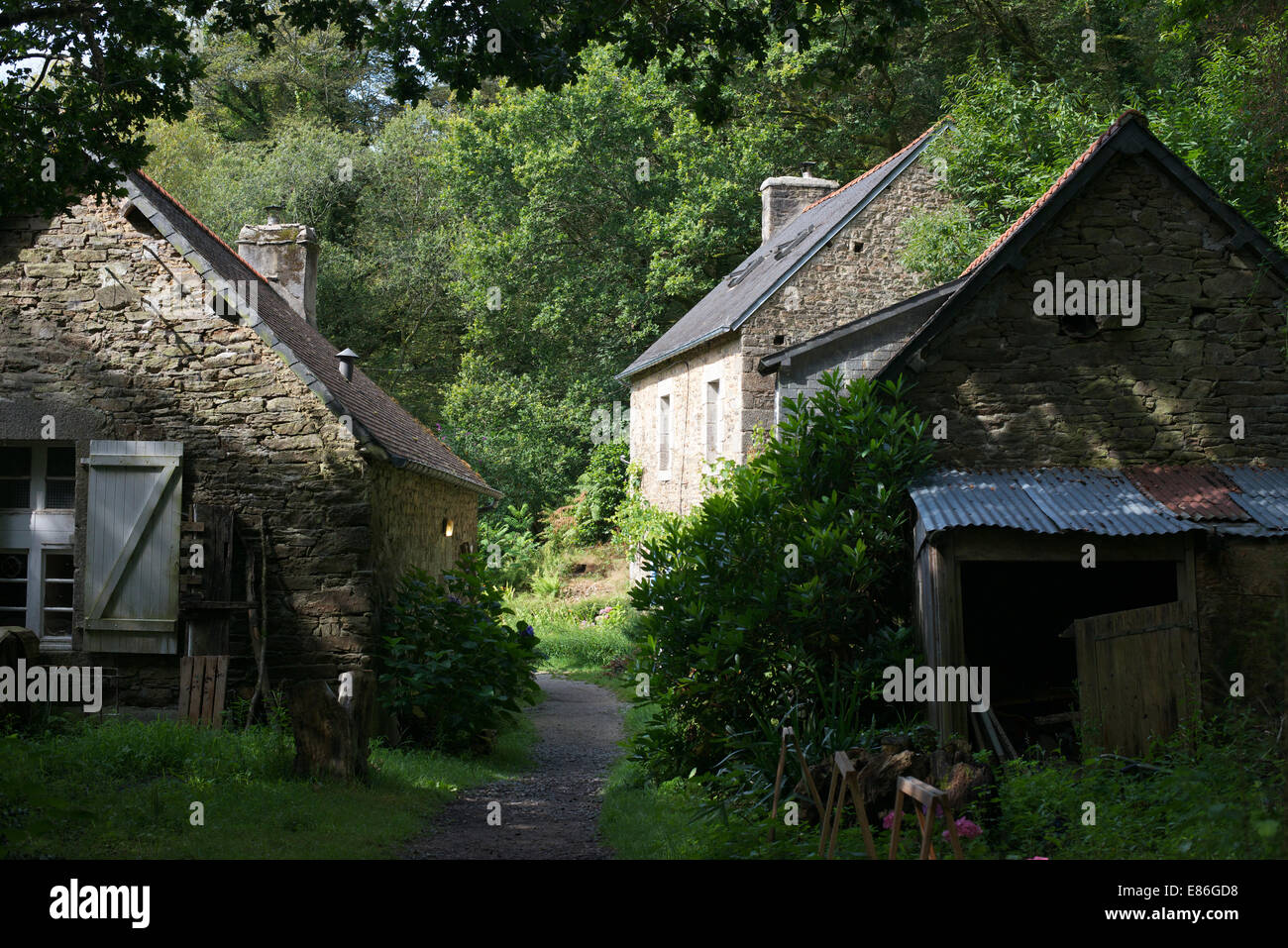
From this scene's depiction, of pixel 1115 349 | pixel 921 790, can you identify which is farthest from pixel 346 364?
pixel 921 790

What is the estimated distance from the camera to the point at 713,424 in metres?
20.3

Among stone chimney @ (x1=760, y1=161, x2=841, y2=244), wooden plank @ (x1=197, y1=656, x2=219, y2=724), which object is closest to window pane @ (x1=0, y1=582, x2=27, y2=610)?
wooden plank @ (x1=197, y1=656, x2=219, y2=724)

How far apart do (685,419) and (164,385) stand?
12.4 metres

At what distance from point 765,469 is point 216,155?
30.5 m

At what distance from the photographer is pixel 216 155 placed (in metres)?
35.3

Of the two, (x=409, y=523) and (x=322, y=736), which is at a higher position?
(x=409, y=523)

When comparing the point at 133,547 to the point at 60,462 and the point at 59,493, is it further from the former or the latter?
the point at 60,462

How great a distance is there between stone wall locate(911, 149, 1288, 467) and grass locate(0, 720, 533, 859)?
20.0ft

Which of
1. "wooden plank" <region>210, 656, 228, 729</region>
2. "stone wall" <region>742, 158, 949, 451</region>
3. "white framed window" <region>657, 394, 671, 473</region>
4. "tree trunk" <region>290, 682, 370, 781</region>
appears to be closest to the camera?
"tree trunk" <region>290, 682, 370, 781</region>

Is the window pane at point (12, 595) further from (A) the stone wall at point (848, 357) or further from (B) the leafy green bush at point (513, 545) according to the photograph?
(B) the leafy green bush at point (513, 545)

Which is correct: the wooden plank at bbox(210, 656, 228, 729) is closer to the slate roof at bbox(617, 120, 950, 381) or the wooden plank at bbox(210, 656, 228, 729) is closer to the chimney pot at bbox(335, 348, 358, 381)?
the chimney pot at bbox(335, 348, 358, 381)

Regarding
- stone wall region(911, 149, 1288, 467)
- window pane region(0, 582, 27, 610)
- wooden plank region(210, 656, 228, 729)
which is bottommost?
wooden plank region(210, 656, 228, 729)

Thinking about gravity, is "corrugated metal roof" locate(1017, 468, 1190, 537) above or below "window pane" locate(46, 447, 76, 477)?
below

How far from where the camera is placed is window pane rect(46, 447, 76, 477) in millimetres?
11281
